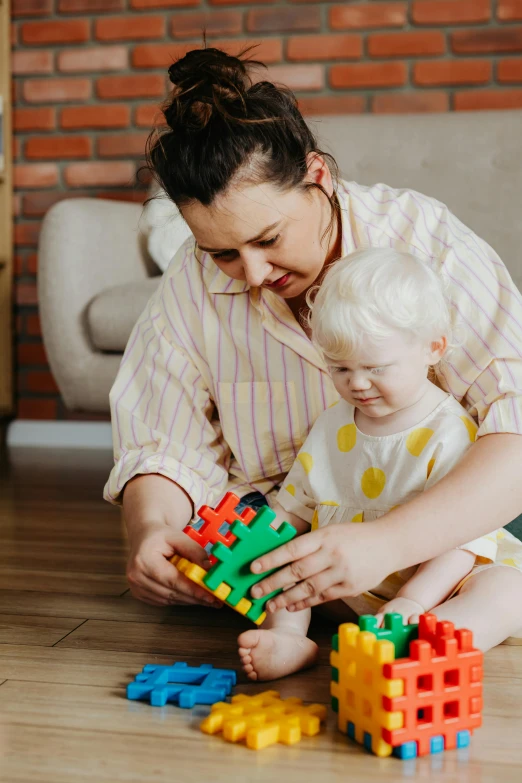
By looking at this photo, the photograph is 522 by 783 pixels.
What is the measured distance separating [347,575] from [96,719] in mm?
287

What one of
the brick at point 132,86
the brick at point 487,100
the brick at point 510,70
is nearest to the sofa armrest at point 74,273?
the brick at point 132,86

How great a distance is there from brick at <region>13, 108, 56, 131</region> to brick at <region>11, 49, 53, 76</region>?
4.9 inches

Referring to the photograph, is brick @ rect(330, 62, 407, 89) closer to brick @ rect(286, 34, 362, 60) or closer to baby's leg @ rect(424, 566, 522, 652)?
brick @ rect(286, 34, 362, 60)

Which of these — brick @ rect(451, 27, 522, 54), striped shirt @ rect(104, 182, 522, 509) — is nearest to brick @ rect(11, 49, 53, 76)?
brick @ rect(451, 27, 522, 54)

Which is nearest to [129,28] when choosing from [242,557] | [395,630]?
[242,557]

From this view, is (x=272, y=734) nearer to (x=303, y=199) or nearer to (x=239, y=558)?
(x=239, y=558)

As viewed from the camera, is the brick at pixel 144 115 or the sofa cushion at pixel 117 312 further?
the brick at pixel 144 115

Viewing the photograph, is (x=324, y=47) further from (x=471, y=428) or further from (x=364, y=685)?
(x=364, y=685)

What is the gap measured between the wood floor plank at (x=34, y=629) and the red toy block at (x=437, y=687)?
1.65 ft

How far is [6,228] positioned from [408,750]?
258 cm

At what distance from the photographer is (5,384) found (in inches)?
119

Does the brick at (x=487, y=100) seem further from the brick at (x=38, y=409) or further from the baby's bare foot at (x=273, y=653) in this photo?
the baby's bare foot at (x=273, y=653)

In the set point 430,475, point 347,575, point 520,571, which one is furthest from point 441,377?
point 347,575

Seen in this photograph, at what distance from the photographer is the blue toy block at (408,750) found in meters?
0.80
